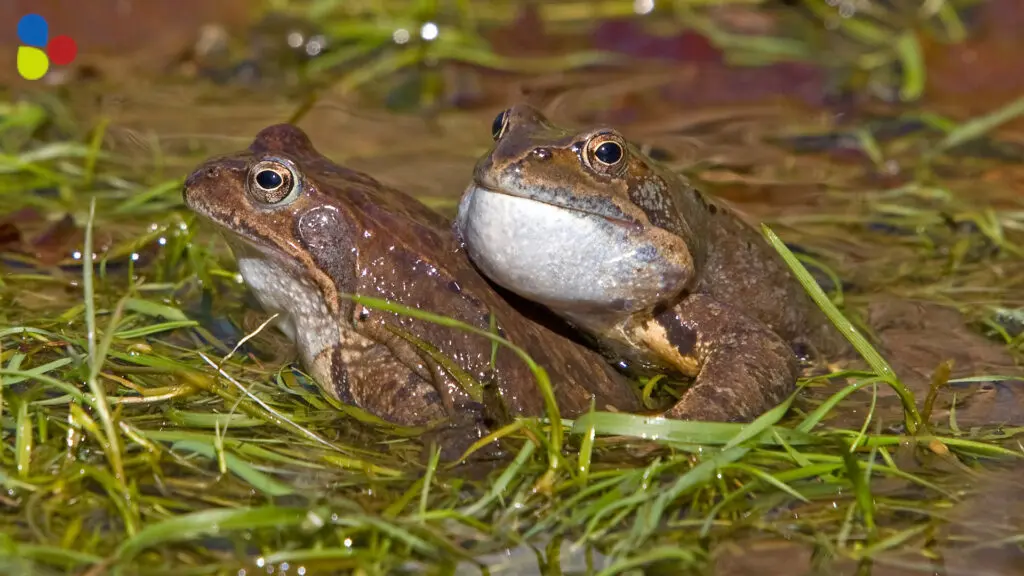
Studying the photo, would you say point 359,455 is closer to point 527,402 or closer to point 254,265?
point 527,402

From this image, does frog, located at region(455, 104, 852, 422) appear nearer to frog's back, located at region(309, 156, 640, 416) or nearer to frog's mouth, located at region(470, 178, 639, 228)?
frog's mouth, located at region(470, 178, 639, 228)

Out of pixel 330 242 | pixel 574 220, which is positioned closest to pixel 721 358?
pixel 574 220

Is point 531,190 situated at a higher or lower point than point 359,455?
higher

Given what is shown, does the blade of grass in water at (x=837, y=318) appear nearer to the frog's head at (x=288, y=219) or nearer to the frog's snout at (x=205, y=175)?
the frog's head at (x=288, y=219)

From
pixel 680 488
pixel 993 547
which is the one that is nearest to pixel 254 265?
pixel 680 488

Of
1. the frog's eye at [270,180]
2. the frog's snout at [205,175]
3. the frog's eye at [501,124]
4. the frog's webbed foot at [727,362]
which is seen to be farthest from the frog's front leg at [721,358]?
the frog's snout at [205,175]

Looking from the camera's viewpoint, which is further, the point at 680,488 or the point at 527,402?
the point at 527,402
